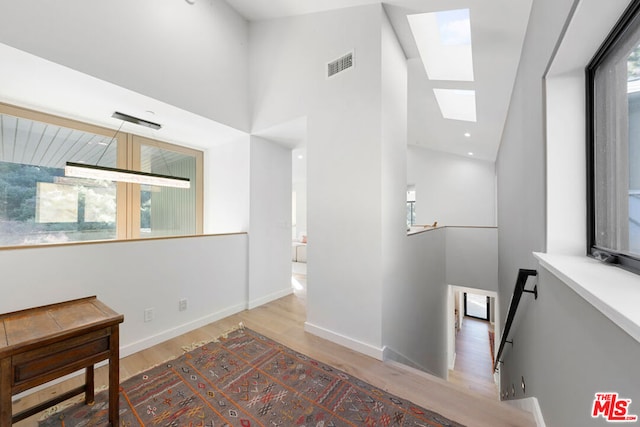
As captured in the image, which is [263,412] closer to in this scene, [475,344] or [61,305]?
[61,305]

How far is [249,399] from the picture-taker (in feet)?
6.05

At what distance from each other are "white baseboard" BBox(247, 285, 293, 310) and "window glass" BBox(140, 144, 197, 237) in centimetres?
168

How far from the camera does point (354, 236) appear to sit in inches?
102

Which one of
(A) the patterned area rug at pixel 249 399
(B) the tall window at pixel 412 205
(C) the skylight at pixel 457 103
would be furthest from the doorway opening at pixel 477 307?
(A) the patterned area rug at pixel 249 399

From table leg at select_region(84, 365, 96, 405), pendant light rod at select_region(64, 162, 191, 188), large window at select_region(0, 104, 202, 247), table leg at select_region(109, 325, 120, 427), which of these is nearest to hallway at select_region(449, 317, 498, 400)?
table leg at select_region(109, 325, 120, 427)

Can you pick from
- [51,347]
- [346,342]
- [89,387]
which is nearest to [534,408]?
[346,342]

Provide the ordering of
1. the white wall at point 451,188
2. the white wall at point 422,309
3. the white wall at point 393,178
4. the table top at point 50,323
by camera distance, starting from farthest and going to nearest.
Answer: the white wall at point 451,188 → the white wall at point 422,309 → the white wall at point 393,178 → the table top at point 50,323

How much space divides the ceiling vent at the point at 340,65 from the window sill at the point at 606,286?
8.20 ft

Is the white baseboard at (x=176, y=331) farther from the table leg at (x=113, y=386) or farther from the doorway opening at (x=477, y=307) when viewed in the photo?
the doorway opening at (x=477, y=307)

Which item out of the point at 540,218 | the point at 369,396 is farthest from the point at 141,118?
the point at 540,218

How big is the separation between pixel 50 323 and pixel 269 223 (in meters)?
2.62

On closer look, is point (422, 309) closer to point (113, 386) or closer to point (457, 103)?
point (457, 103)

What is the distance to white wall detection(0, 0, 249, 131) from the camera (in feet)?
6.38

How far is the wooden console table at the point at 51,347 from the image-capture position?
1.24m
